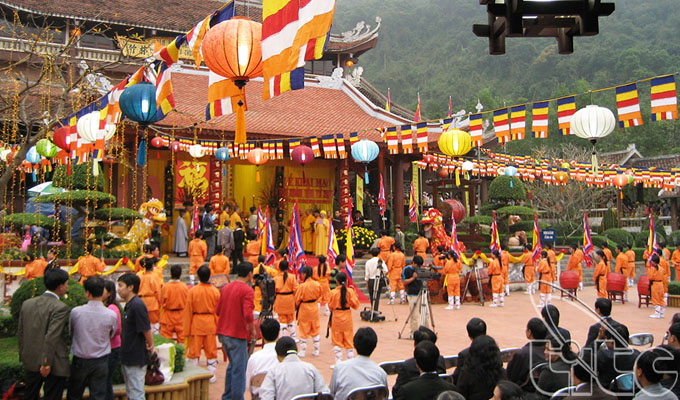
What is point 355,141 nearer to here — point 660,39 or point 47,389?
point 47,389

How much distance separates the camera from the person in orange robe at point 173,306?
26.3 ft

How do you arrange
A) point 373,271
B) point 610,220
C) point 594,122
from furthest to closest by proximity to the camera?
point 610,220, point 373,271, point 594,122

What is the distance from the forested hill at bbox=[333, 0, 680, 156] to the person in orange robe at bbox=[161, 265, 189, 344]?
35.3 m

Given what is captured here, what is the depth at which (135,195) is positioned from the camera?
16703mm

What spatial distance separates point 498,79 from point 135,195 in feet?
145

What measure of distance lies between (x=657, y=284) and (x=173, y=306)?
34.3ft

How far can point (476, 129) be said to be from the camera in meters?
12.8

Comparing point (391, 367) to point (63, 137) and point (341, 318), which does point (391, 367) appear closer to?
point (341, 318)

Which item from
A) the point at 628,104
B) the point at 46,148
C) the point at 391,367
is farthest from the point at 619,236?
the point at 391,367

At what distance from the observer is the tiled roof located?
58.2 feet

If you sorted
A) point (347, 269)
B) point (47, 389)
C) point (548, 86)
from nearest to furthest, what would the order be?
1. point (47, 389)
2. point (347, 269)
3. point (548, 86)

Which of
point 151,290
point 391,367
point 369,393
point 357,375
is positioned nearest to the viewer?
point 369,393

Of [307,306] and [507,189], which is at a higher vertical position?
[507,189]

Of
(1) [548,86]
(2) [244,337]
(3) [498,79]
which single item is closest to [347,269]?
(2) [244,337]
